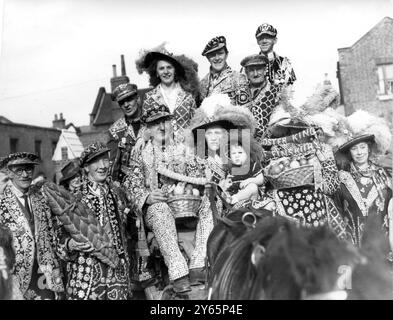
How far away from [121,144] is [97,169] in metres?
0.92

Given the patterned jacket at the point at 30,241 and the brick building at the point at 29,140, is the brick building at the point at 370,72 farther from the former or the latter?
the patterned jacket at the point at 30,241

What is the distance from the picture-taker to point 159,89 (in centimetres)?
673

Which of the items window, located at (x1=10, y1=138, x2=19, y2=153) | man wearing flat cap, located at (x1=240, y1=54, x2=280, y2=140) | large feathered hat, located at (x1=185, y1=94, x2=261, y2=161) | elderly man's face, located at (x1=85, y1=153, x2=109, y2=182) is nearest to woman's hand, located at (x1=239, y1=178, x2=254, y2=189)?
large feathered hat, located at (x1=185, y1=94, x2=261, y2=161)

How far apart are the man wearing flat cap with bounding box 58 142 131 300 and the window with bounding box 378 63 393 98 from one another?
2614mm

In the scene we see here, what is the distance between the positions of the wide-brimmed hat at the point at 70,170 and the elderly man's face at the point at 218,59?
1.78 metres

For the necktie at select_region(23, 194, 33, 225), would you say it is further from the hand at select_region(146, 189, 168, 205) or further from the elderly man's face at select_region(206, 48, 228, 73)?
the elderly man's face at select_region(206, 48, 228, 73)

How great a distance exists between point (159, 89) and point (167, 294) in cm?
216

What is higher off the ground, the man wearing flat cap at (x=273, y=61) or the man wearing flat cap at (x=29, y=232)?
the man wearing flat cap at (x=273, y=61)

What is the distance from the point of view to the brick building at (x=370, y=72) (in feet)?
20.0

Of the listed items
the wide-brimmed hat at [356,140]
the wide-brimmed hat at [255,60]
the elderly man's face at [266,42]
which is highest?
the elderly man's face at [266,42]

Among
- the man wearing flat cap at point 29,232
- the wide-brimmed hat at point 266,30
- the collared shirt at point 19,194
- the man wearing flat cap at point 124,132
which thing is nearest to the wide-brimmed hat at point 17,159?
the man wearing flat cap at point 29,232

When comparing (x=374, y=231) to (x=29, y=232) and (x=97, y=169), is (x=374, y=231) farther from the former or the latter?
(x=29, y=232)

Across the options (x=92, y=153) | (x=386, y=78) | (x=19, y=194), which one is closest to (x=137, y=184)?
(x=92, y=153)

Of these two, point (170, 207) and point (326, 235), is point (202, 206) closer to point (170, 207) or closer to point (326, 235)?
point (170, 207)
